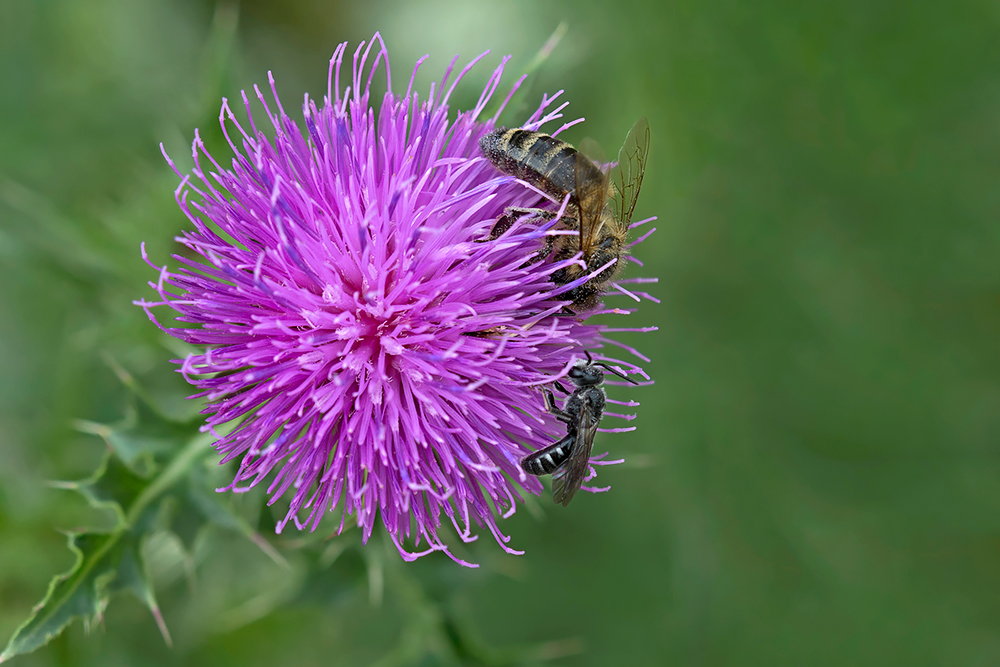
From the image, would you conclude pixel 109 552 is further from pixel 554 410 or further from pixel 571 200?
pixel 571 200

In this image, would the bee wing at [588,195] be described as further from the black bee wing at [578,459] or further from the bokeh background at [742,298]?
the bokeh background at [742,298]

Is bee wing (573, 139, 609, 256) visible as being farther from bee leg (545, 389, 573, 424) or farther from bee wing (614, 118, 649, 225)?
bee leg (545, 389, 573, 424)

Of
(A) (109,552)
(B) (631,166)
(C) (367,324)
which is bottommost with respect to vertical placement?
(A) (109,552)

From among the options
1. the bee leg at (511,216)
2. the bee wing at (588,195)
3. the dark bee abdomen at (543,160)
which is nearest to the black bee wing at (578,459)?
the bee wing at (588,195)

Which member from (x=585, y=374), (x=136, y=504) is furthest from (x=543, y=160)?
(x=136, y=504)

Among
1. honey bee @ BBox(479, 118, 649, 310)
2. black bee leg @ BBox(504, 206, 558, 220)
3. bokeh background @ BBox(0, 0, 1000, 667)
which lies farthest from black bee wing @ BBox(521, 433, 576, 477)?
bokeh background @ BBox(0, 0, 1000, 667)
